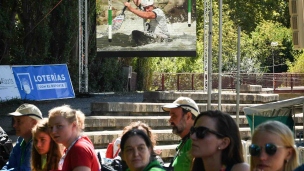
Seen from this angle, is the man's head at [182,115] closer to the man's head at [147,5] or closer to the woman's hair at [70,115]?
the woman's hair at [70,115]

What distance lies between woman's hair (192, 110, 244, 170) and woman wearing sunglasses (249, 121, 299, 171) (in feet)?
1.27

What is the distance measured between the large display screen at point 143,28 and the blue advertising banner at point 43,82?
2.37 m

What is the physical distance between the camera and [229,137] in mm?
4680

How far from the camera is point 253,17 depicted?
189 feet

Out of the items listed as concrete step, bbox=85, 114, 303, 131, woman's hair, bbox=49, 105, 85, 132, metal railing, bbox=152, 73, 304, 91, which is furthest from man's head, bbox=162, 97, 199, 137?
metal railing, bbox=152, 73, 304, 91

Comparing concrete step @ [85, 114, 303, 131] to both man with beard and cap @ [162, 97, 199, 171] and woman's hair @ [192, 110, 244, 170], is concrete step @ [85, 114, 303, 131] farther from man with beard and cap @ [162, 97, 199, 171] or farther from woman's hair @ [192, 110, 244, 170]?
woman's hair @ [192, 110, 244, 170]

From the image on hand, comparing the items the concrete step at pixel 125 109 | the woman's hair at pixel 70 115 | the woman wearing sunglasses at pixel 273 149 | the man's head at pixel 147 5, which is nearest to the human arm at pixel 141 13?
the man's head at pixel 147 5

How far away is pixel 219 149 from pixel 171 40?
2130cm

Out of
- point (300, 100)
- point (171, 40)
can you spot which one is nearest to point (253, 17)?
point (171, 40)

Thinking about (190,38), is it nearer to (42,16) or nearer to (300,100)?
(42,16)

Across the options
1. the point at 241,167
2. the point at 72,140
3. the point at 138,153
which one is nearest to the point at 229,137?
the point at 241,167

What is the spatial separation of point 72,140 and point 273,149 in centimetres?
226

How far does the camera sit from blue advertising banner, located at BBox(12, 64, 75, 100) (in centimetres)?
2192

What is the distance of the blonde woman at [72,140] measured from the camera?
5863 mm
